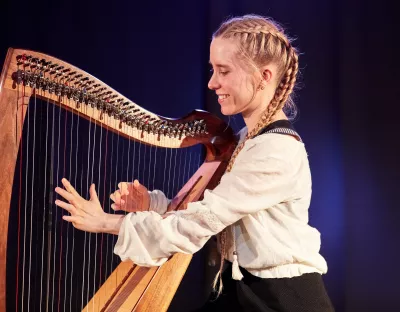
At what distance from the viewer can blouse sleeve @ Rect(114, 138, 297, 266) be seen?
1.31m

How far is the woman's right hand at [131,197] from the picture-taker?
1.64 m

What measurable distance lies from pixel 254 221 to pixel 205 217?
15 cm

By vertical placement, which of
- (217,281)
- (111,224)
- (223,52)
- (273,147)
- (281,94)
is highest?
(223,52)

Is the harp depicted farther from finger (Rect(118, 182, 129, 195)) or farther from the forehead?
the forehead

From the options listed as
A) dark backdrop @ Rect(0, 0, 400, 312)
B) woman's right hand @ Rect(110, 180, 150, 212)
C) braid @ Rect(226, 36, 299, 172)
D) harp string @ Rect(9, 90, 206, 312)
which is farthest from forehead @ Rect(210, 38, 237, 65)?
dark backdrop @ Rect(0, 0, 400, 312)

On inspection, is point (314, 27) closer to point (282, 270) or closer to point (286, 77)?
point (286, 77)

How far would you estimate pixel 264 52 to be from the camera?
4.90 ft

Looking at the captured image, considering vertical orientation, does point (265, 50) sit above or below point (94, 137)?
above

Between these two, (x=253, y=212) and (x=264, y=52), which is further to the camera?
(x=264, y=52)

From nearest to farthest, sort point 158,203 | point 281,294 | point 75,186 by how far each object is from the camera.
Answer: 1. point 281,294
2. point 158,203
3. point 75,186

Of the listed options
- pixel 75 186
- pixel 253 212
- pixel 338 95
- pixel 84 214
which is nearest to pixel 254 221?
pixel 253 212

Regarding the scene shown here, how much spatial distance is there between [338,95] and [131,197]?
150 centimetres

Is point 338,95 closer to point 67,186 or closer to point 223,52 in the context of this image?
point 223,52

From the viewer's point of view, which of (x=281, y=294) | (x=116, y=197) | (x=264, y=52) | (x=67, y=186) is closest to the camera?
Answer: (x=67, y=186)
